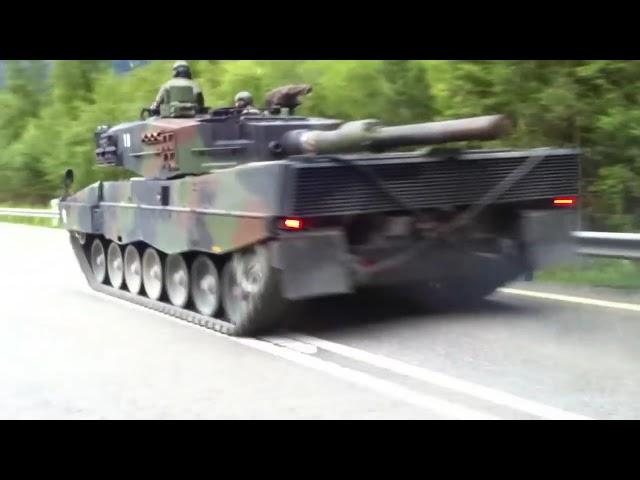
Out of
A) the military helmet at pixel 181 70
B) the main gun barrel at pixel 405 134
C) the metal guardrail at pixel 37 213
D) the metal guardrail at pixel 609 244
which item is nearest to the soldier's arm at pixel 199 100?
the military helmet at pixel 181 70

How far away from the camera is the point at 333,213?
8.10 m

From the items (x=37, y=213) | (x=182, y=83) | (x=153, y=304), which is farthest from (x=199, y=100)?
(x=37, y=213)

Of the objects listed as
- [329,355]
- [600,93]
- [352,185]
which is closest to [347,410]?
[329,355]

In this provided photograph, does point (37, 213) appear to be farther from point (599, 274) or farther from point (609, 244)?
point (609, 244)

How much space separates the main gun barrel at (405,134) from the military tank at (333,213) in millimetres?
11

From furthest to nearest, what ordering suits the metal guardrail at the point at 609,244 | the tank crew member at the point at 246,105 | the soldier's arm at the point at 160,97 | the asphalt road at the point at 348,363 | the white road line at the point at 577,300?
1. the soldier's arm at the point at 160,97
2. the tank crew member at the point at 246,105
3. the metal guardrail at the point at 609,244
4. the white road line at the point at 577,300
5. the asphalt road at the point at 348,363

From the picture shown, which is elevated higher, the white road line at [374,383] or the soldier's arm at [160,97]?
the soldier's arm at [160,97]

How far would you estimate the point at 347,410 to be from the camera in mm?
5895

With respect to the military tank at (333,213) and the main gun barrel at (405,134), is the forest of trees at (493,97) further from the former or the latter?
the main gun barrel at (405,134)

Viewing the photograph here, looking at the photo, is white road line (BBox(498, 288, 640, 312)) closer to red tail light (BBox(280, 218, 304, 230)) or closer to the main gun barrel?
the main gun barrel

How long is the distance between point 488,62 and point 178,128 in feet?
17.1

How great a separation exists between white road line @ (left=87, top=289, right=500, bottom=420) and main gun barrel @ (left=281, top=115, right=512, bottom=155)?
1.83 meters

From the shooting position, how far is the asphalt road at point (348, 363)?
599 cm
